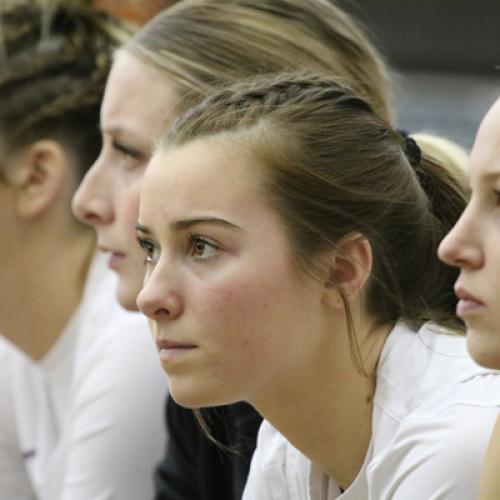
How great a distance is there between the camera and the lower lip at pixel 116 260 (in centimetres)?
169

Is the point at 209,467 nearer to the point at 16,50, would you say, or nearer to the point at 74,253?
the point at 74,253

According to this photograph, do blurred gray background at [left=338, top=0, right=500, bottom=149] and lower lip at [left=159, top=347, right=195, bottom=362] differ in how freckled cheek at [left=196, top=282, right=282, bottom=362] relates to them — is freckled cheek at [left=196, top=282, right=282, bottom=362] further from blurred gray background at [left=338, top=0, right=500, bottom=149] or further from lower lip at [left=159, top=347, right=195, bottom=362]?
blurred gray background at [left=338, top=0, right=500, bottom=149]

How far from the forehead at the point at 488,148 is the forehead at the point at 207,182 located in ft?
0.82

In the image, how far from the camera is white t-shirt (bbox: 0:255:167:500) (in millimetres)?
1847

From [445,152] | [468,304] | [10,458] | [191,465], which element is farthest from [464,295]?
[10,458]

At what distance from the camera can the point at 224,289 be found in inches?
47.4

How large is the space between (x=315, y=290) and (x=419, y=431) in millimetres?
170

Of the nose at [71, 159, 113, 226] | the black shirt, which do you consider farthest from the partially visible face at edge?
the black shirt

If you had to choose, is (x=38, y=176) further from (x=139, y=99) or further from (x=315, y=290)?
(x=315, y=290)

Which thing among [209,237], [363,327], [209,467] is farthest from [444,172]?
[209,467]

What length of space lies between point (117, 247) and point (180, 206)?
0.48 m

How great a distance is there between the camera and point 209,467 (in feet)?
5.82

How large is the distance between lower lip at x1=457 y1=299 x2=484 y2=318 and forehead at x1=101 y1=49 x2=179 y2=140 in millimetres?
680

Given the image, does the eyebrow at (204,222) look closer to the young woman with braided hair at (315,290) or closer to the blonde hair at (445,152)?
the young woman with braided hair at (315,290)
